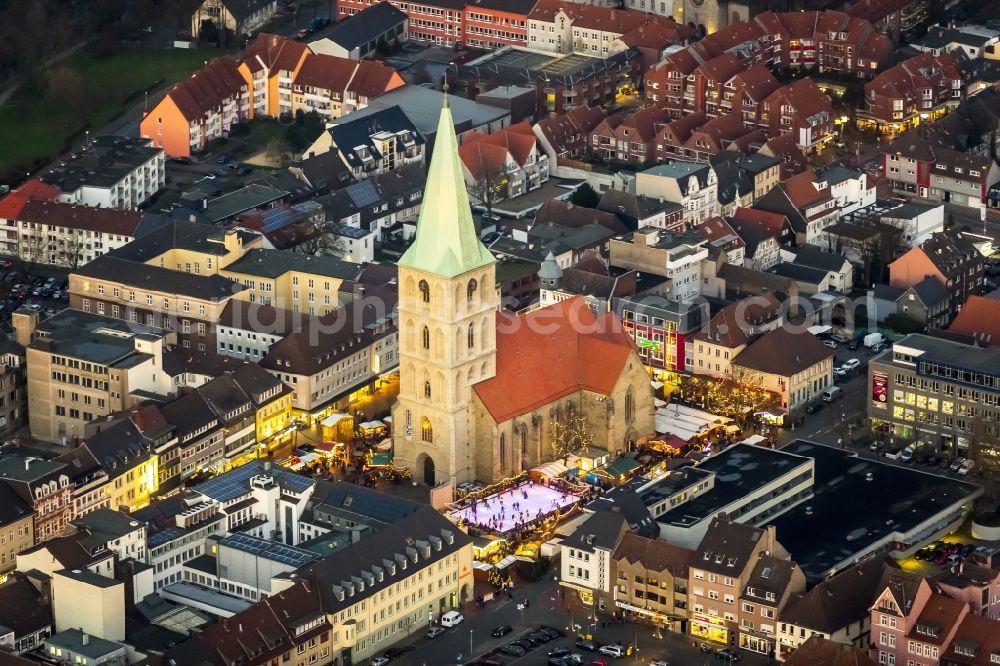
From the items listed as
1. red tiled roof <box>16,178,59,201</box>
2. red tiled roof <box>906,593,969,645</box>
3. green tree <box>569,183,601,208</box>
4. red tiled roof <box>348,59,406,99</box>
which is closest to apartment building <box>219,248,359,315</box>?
red tiled roof <box>16,178,59,201</box>

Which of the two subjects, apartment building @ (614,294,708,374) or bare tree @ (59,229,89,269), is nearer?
apartment building @ (614,294,708,374)

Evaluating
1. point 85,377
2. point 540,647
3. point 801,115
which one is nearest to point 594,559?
point 540,647

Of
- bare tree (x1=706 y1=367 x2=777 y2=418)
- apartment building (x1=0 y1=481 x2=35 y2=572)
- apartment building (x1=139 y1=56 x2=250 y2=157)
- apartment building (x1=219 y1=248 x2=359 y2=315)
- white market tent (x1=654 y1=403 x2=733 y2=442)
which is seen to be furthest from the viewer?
apartment building (x1=139 y1=56 x2=250 y2=157)

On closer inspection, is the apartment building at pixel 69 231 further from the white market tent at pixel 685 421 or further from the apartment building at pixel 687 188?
the white market tent at pixel 685 421

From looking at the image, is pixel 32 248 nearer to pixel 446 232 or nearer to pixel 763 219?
pixel 446 232

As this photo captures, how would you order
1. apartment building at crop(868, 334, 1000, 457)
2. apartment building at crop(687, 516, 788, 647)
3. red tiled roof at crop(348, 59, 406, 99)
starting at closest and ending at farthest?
apartment building at crop(687, 516, 788, 647) → apartment building at crop(868, 334, 1000, 457) → red tiled roof at crop(348, 59, 406, 99)

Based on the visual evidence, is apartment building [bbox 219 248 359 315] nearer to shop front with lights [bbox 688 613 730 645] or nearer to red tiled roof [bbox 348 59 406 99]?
red tiled roof [bbox 348 59 406 99]

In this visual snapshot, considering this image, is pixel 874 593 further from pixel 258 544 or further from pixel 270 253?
pixel 270 253

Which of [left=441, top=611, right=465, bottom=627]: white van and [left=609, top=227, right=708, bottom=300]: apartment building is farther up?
[left=609, top=227, right=708, bottom=300]: apartment building
